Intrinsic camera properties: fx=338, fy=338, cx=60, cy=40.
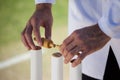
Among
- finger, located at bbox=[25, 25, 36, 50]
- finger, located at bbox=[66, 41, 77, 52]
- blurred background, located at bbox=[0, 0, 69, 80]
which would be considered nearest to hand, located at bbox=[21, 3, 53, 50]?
finger, located at bbox=[25, 25, 36, 50]

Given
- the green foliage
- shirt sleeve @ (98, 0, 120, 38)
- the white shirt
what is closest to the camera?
shirt sleeve @ (98, 0, 120, 38)

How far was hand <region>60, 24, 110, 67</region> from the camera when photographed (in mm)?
680

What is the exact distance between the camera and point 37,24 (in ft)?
2.66

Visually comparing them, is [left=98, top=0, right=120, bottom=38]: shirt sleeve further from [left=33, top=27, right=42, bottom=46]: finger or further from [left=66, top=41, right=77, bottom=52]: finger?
[left=33, top=27, right=42, bottom=46]: finger

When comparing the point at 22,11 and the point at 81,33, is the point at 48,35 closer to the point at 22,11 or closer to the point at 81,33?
the point at 81,33

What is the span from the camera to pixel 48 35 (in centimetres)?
84

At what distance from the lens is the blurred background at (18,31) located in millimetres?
1484

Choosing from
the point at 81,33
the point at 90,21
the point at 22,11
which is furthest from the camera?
the point at 22,11

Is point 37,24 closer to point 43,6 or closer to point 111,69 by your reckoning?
point 43,6

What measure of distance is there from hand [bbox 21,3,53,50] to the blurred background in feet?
2.05

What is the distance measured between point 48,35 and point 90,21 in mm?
110

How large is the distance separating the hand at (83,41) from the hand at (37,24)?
4.4 inches

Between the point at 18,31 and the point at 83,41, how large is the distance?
34.4 inches

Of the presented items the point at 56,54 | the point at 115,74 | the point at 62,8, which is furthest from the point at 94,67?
the point at 62,8
